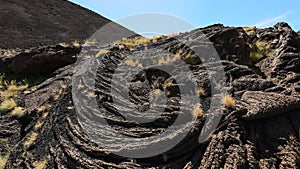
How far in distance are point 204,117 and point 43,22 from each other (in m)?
25.8

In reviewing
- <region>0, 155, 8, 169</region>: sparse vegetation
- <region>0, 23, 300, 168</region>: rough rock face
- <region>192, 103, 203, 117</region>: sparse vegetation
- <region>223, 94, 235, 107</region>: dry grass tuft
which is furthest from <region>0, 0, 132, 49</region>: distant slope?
<region>223, 94, 235, 107</region>: dry grass tuft

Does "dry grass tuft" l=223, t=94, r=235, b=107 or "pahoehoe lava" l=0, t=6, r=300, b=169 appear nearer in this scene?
"pahoehoe lava" l=0, t=6, r=300, b=169

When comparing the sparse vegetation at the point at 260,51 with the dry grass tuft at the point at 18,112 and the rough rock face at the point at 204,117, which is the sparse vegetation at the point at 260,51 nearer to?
the rough rock face at the point at 204,117

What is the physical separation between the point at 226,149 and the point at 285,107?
58.5 inches

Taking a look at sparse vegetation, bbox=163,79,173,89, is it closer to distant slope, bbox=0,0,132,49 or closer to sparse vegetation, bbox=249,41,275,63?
sparse vegetation, bbox=249,41,275,63

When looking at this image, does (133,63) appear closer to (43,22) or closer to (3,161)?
(3,161)

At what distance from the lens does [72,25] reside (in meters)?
30.1

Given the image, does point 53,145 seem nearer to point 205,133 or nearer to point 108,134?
point 108,134

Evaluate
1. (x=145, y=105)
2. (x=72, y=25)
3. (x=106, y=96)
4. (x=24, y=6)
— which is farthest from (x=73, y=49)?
(x=24, y=6)

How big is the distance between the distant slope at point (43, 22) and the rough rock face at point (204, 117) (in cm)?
1481

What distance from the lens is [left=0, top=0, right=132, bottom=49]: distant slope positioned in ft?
76.0

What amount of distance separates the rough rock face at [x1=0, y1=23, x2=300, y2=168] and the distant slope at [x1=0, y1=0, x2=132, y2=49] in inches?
583

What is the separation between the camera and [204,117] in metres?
5.65

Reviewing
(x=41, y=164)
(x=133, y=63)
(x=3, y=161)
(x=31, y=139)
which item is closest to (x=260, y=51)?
(x=133, y=63)
